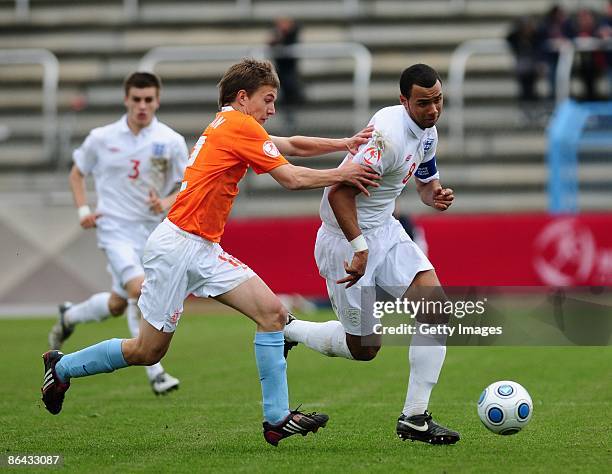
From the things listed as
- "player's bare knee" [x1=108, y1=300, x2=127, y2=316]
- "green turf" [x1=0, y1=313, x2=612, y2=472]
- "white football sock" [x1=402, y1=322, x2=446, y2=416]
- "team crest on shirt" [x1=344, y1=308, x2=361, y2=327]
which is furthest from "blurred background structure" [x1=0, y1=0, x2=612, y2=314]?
"white football sock" [x1=402, y1=322, x2=446, y2=416]

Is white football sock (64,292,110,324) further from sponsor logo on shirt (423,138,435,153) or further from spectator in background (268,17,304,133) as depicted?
spectator in background (268,17,304,133)

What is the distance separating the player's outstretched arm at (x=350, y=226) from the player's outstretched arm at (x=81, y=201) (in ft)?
13.3

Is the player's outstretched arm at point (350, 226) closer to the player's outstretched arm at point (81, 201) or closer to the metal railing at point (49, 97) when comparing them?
the player's outstretched arm at point (81, 201)

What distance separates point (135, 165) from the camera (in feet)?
36.4

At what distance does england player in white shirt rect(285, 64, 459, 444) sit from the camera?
7427 millimetres

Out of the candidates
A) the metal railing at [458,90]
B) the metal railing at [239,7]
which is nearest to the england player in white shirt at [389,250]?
the metal railing at [458,90]

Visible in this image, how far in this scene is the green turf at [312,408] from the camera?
6844mm

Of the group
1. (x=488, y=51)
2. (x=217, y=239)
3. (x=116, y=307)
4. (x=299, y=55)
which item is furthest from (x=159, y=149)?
(x=488, y=51)

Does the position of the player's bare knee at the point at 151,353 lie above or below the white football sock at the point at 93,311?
above

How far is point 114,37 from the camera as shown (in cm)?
2423

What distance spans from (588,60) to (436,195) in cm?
1284

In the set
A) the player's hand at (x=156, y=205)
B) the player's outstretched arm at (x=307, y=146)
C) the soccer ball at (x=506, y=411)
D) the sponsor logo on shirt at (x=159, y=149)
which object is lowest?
the soccer ball at (x=506, y=411)

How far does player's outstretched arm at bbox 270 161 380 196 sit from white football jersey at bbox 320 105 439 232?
0.15 meters

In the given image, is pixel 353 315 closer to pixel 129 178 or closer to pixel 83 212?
pixel 129 178
